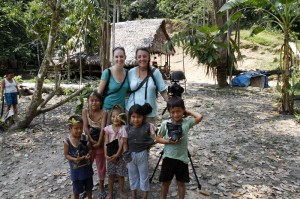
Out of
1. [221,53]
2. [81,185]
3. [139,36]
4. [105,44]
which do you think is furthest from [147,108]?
[139,36]

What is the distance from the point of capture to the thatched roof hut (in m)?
17.1

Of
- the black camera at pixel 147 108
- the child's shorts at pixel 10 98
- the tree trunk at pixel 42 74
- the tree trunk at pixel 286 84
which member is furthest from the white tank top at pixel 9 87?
the tree trunk at pixel 286 84

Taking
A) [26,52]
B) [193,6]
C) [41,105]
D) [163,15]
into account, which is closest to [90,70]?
[26,52]

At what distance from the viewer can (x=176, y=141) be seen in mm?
2977

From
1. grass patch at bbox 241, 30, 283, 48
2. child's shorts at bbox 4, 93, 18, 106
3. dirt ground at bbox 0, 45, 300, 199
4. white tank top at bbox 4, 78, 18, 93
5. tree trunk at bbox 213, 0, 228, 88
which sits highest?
grass patch at bbox 241, 30, 283, 48

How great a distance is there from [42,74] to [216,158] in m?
4.17

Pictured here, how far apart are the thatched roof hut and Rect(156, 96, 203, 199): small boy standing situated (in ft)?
45.3

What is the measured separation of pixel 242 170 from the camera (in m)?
4.38

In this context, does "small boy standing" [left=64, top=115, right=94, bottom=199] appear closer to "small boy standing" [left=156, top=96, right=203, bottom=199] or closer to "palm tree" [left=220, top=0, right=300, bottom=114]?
"small boy standing" [left=156, top=96, right=203, bottom=199]

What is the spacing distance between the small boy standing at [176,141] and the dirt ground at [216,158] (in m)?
0.62

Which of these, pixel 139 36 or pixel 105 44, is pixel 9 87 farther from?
pixel 139 36

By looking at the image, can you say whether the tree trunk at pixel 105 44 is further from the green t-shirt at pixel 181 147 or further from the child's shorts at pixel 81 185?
the green t-shirt at pixel 181 147

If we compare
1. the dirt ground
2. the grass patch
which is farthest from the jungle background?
the grass patch

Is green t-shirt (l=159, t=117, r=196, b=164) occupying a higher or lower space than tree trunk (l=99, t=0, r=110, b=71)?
lower
